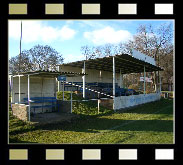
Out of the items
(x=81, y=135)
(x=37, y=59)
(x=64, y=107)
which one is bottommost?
(x=81, y=135)

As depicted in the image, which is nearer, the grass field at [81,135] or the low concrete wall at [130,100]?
the grass field at [81,135]

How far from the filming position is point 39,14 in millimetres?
3395

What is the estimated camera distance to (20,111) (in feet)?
32.5

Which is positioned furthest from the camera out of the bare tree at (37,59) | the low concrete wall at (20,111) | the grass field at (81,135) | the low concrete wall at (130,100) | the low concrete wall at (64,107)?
the bare tree at (37,59)

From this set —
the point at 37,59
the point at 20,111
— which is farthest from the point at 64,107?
the point at 37,59

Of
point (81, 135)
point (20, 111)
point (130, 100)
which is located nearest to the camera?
point (81, 135)

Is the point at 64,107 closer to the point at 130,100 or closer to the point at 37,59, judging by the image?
the point at 130,100

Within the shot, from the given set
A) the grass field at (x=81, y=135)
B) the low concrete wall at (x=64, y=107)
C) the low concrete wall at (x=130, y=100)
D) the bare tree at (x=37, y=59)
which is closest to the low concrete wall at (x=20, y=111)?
the grass field at (x=81, y=135)

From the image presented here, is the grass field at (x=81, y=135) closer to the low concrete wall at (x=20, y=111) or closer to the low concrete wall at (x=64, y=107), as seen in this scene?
the low concrete wall at (x=20, y=111)

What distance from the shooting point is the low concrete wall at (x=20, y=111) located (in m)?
9.47

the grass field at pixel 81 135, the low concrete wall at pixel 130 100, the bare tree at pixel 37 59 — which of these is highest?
the bare tree at pixel 37 59

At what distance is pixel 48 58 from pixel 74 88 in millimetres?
14846
